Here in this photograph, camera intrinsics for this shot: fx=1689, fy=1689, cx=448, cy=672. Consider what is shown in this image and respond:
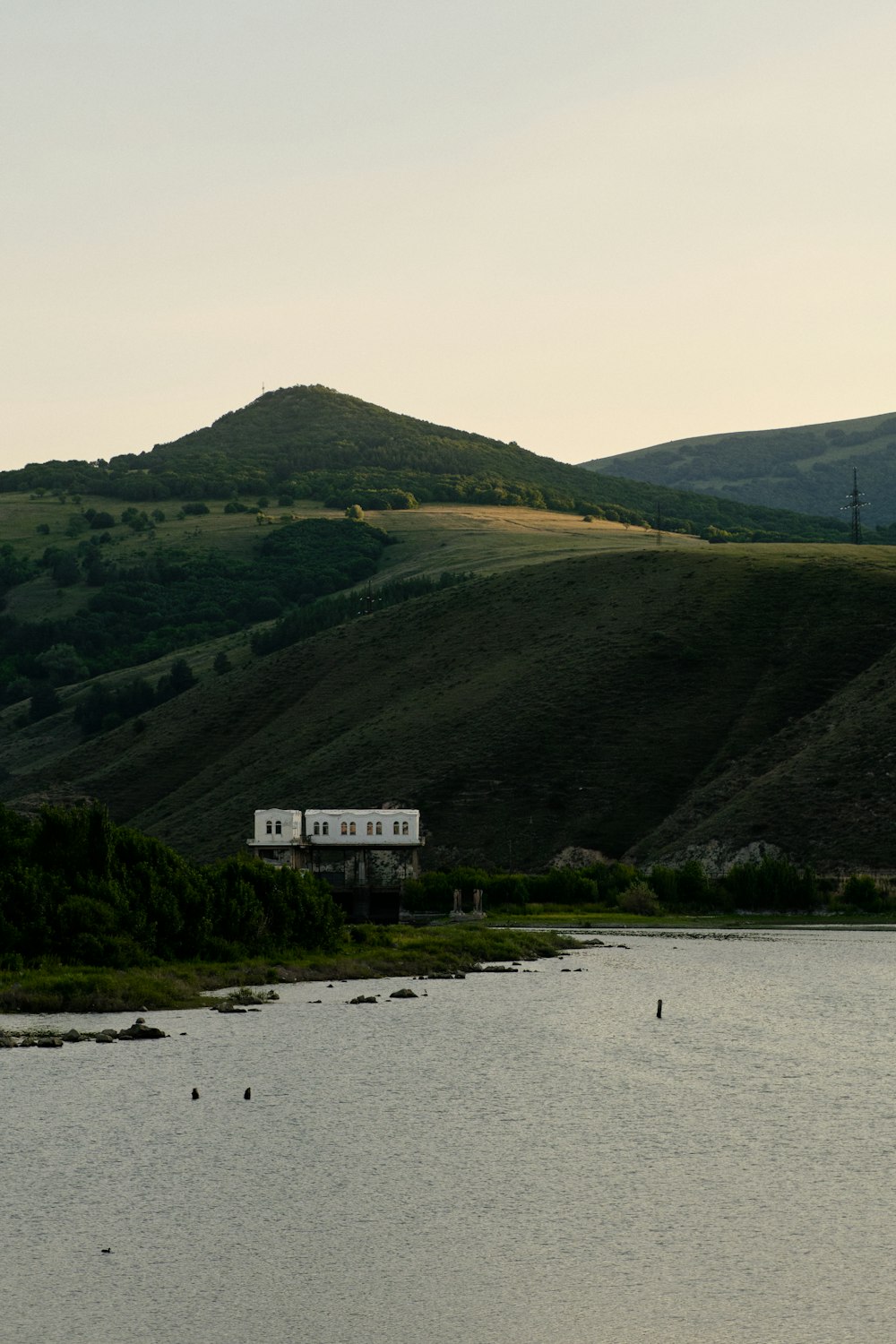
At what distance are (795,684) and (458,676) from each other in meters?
30.3

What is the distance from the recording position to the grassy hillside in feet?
409

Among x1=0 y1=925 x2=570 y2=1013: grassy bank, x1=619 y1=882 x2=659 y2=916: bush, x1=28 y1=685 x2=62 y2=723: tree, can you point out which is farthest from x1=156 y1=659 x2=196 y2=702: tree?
x1=0 y1=925 x2=570 y2=1013: grassy bank

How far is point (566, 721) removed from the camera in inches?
5448

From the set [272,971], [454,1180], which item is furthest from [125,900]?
[454,1180]

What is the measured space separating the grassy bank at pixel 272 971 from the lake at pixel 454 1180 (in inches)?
92.4

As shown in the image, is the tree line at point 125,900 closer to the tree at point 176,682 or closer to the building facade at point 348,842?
the building facade at point 348,842

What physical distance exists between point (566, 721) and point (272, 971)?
239 ft

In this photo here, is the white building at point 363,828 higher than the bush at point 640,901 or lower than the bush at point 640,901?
higher

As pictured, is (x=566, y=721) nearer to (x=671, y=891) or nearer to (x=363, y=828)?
(x=363, y=828)

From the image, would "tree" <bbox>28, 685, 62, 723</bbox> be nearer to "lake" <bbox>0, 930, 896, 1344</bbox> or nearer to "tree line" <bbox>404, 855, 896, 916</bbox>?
"tree line" <bbox>404, 855, 896, 916</bbox>

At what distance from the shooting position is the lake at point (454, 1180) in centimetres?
2255

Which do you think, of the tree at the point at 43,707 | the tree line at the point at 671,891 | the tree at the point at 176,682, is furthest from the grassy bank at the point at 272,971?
the tree at the point at 43,707

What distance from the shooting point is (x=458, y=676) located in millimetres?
152875

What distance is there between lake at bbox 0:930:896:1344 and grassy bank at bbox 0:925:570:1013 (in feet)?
7.70
